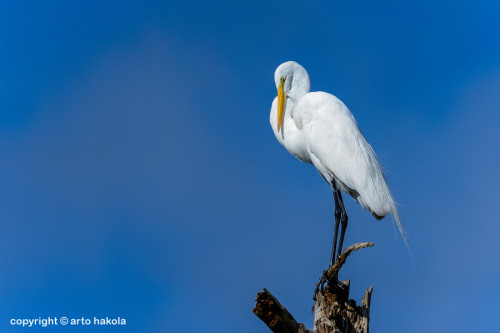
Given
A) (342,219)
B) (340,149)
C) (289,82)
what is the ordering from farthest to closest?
(289,82)
(342,219)
(340,149)

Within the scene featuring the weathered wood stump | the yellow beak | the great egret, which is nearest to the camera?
the weathered wood stump

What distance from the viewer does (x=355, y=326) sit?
6.68m

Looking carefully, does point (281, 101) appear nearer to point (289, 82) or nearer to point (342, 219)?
point (289, 82)

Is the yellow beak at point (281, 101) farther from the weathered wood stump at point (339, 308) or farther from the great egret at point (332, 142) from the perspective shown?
the weathered wood stump at point (339, 308)

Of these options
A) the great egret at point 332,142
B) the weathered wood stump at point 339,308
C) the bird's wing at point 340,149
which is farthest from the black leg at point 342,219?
the weathered wood stump at point 339,308

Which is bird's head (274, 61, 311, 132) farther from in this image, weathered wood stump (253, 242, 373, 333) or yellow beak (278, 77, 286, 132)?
weathered wood stump (253, 242, 373, 333)

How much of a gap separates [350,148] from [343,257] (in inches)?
88.7

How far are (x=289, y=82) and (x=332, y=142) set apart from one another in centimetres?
126

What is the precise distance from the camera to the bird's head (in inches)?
351

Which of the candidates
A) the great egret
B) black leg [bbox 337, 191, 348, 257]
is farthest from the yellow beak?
black leg [bbox 337, 191, 348, 257]

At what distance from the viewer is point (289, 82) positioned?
9047mm

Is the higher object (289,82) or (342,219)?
(289,82)

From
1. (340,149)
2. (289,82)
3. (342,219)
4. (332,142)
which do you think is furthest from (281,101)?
(342,219)

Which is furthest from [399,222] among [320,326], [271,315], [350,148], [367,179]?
[271,315]
